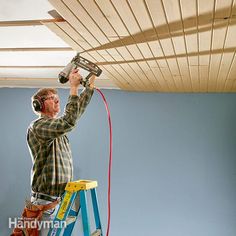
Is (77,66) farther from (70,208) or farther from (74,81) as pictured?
(70,208)

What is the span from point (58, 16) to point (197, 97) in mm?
1997

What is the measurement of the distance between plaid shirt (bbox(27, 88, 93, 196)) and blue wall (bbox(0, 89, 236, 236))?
4.70 feet

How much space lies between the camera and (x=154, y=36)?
1.74 metres

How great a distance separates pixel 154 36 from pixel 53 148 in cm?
86

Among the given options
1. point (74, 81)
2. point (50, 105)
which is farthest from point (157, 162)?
point (74, 81)

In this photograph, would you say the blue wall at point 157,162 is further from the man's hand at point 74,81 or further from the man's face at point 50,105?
the man's hand at point 74,81

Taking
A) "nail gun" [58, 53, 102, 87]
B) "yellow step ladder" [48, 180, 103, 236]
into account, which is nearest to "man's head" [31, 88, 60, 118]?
"nail gun" [58, 53, 102, 87]

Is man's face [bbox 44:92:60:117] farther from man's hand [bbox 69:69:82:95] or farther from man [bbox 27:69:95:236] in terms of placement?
man's hand [bbox 69:69:82:95]

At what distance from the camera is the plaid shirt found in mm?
1712

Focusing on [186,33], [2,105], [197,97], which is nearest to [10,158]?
[2,105]

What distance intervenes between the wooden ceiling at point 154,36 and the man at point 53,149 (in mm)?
281

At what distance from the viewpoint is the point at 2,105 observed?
11.4 feet

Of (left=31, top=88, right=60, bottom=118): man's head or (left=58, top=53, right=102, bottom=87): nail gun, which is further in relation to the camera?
(left=31, top=88, right=60, bottom=118): man's head

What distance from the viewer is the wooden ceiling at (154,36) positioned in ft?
4.58
